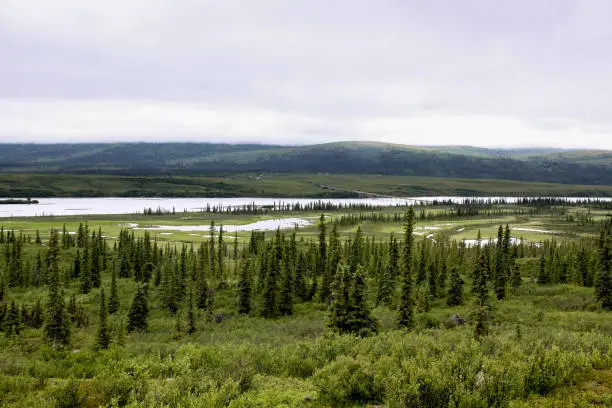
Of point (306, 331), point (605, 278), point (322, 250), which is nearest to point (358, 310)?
point (306, 331)

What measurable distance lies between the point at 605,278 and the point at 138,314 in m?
52.9

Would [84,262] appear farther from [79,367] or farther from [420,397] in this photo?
[420,397]

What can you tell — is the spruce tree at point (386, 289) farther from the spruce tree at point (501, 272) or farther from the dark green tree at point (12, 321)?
the dark green tree at point (12, 321)

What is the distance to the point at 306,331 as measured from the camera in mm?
36656

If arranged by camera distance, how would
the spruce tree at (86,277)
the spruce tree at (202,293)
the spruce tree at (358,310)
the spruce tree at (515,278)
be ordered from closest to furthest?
the spruce tree at (358,310) → the spruce tree at (202,293) → the spruce tree at (515,278) → the spruce tree at (86,277)

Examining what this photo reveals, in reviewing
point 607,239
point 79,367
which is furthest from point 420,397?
point 607,239

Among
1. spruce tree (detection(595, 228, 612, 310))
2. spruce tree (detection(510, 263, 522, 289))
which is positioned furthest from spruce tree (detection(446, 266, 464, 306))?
spruce tree (detection(595, 228, 612, 310))

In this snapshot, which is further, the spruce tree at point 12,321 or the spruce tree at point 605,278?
the spruce tree at point 605,278

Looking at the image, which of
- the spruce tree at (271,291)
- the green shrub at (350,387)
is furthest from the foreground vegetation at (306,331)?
the spruce tree at (271,291)

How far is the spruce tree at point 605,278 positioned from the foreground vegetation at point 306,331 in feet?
0.50

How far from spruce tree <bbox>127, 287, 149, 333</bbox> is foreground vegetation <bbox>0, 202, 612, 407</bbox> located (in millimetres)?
199

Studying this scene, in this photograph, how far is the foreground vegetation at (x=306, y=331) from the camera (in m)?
12.4

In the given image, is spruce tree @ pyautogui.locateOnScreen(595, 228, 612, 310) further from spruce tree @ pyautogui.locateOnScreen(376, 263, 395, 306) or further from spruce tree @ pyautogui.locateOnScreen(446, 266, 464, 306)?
spruce tree @ pyautogui.locateOnScreen(376, 263, 395, 306)

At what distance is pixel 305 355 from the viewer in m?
18.3
